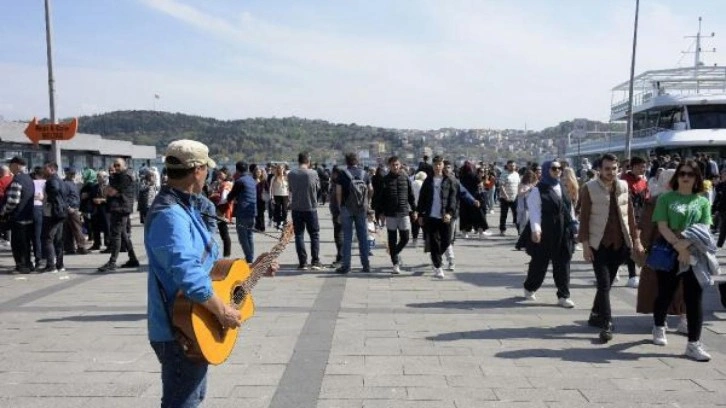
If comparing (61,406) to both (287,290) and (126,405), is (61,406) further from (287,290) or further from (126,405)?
(287,290)

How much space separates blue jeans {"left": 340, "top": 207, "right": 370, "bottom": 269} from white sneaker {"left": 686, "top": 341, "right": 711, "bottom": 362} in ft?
17.1

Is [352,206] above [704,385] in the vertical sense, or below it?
above

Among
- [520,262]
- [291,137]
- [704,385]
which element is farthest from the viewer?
[291,137]

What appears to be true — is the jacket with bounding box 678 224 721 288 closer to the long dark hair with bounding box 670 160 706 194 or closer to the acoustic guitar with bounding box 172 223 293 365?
the long dark hair with bounding box 670 160 706 194

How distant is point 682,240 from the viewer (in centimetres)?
533

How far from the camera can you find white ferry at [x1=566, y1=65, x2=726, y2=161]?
89.4 ft

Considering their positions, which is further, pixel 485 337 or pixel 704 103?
pixel 704 103

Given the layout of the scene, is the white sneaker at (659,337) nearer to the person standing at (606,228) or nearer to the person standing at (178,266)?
the person standing at (606,228)

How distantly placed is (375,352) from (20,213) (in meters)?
6.99

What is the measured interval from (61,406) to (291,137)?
12623 cm

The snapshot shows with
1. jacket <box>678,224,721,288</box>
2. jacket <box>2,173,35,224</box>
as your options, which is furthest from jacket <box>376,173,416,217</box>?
jacket <box>2,173,35,224</box>

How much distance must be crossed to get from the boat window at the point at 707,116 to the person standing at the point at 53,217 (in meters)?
27.1

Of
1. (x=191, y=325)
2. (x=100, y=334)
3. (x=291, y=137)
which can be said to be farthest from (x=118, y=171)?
(x=291, y=137)

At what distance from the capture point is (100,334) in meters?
6.04
